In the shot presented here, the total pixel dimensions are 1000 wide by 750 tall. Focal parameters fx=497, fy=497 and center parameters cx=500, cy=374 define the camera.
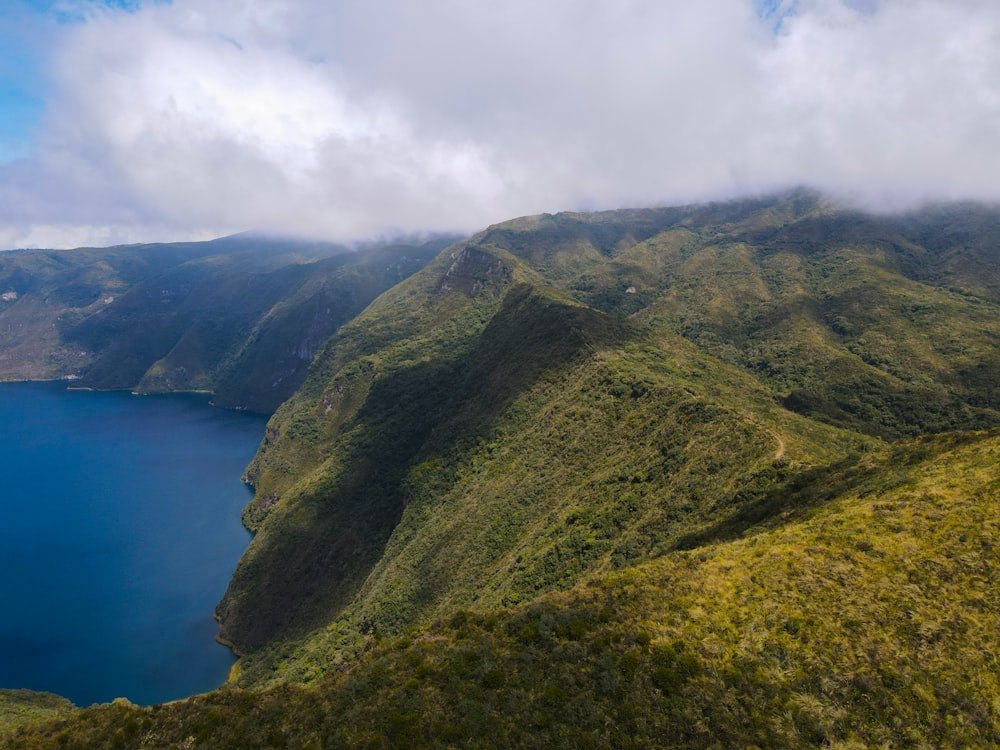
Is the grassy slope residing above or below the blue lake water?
above

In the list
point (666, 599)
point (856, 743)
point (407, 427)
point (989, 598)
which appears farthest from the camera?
point (407, 427)

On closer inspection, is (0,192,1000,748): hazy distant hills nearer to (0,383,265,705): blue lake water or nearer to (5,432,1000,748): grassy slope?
(5,432,1000,748): grassy slope

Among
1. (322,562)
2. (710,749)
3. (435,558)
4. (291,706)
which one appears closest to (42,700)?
(322,562)

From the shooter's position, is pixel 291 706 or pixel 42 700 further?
pixel 42 700

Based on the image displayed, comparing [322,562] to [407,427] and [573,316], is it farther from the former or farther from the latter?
[573,316]

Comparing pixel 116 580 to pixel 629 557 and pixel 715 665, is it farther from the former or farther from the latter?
pixel 715 665

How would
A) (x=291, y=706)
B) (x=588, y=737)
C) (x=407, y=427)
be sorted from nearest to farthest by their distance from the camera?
(x=588, y=737), (x=291, y=706), (x=407, y=427)

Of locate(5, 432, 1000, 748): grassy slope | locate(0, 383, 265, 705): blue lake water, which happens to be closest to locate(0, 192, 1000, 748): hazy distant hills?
locate(5, 432, 1000, 748): grassy slope

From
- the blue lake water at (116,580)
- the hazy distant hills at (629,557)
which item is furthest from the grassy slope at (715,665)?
the blue lake water at (116,580)
